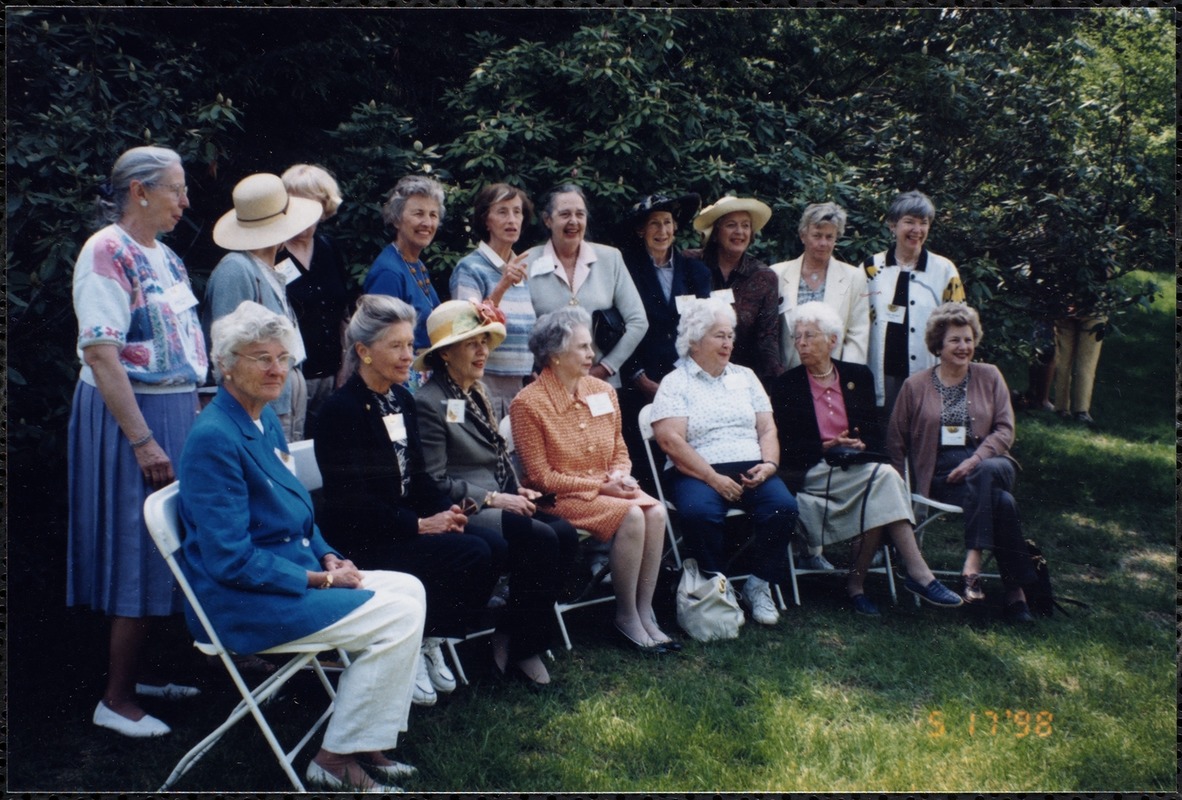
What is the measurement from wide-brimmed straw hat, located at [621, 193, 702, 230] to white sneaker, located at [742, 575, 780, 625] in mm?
2118

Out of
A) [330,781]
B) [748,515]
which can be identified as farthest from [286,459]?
[748,515]

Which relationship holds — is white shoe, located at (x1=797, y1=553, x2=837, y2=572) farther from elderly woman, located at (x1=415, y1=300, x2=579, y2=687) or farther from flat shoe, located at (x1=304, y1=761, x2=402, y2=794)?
flat shoe, located at (x1=304, y1=761, x2=402, y2=794)

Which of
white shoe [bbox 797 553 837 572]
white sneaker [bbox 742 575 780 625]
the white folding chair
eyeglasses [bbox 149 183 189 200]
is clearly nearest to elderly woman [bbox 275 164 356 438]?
eyeglasses [bbox 149 183 189 200]

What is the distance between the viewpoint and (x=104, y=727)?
11.7ft

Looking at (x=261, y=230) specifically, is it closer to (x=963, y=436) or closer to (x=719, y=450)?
(x=719, y=450)

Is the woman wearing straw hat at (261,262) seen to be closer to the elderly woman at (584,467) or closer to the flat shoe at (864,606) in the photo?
the elderly woman at (584,467)

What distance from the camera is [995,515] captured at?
5258 mm

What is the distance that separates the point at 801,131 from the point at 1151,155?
9.27 ft

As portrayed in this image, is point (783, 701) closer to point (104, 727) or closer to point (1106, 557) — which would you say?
point (1106, 557)

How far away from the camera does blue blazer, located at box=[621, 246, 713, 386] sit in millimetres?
5707

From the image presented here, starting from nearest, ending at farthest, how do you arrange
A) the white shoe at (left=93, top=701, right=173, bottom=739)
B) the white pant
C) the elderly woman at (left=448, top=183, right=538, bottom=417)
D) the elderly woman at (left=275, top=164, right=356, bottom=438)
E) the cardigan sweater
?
1. the white pant
2. the white shoe at (left=93, top=701, right=173, bottom=739)
3. the elderly woman at (left=275, top=164, right=356, bottom=438)
4. the elderly woman at (left=448, top=183, right=538, bottom=417)
5. the cardigan sweater

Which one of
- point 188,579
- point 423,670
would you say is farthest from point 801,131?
point 188,579

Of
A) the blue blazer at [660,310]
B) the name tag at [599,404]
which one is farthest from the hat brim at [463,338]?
the blue blazer at [660,310]

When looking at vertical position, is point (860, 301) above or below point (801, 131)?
below
